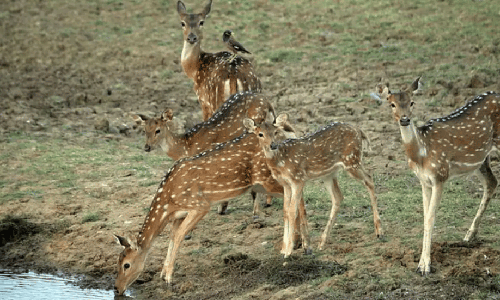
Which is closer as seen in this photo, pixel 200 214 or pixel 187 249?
pixel 200 214

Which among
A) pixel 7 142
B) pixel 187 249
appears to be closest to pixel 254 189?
pixel 187 249

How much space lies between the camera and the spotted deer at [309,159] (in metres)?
9.98

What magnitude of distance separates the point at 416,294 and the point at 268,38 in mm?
11633

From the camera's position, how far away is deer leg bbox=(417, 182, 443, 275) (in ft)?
29.3

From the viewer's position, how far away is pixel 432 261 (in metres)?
9.17

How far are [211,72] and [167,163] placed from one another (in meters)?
1.60

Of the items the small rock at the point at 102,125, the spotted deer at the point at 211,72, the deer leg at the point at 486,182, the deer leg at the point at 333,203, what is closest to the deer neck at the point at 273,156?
the deer leg at the point at 333,203

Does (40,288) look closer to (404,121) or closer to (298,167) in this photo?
(298,167)

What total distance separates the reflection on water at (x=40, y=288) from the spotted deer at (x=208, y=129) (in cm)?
212

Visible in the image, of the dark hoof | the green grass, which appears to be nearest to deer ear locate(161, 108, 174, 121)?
the green grass

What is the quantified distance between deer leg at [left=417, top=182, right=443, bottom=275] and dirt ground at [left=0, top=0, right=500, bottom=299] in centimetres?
13

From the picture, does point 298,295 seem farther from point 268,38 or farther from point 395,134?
point 268,38

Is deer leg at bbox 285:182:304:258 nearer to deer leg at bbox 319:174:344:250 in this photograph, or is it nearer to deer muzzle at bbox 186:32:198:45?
deer leg at bbox 319:174:344:250

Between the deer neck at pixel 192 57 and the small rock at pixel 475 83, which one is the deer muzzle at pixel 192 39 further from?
the small rock at pixel 475 83
